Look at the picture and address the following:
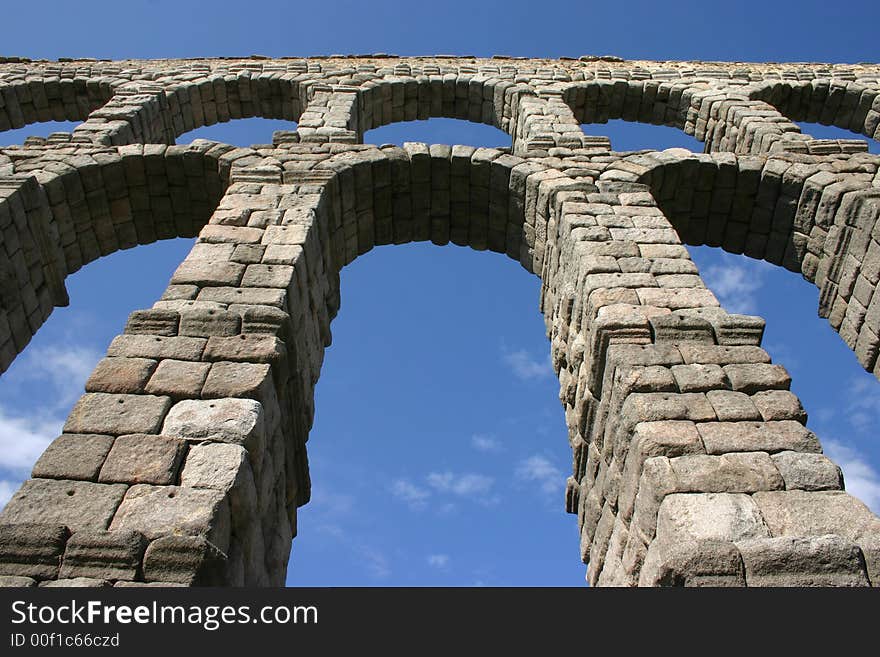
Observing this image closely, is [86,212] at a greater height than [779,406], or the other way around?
[86,212]

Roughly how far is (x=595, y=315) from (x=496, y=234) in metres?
2.95

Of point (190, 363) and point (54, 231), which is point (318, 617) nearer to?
point (190, 363)

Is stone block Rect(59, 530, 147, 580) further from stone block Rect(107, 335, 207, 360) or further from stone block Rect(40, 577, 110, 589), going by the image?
stone block Rect(107, 335, 207, 360)

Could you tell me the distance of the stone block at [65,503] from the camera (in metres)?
4.22

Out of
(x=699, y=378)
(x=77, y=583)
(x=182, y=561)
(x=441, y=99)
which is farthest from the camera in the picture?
(x=441, y=99)

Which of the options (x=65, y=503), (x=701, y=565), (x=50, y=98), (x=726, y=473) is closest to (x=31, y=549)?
(x=65, y=503)

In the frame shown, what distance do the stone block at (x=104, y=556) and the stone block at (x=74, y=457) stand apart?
0.59 meters

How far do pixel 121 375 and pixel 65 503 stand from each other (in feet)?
3.79

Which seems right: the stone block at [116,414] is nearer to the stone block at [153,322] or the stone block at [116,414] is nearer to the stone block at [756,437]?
the stone block at [153,322]

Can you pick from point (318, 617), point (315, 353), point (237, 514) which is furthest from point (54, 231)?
point (318, 617)

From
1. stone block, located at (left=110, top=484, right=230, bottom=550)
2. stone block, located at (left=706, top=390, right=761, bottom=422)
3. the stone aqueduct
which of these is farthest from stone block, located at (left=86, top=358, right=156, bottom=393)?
stone block, located at (left=706, top=390, right=761, bottom=422)

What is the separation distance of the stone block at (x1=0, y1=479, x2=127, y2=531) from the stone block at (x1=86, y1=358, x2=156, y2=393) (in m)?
0.85

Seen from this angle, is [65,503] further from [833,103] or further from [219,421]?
[833,103]

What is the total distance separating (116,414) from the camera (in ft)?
16.3
